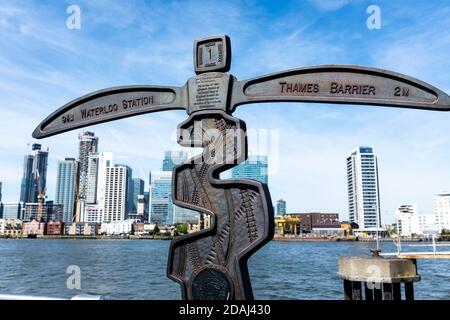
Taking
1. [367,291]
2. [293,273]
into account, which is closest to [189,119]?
[367,291]

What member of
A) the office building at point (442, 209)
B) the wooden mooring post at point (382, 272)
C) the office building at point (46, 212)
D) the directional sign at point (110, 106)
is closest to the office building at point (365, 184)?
the office building at point (442, 209)

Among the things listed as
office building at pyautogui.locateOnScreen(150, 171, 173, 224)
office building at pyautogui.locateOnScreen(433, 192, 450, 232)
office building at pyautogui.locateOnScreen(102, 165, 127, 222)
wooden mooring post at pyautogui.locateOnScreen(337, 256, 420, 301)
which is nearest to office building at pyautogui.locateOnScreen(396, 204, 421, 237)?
office building at pyautogui.locateOnScreen(433, 192, 450, 232)

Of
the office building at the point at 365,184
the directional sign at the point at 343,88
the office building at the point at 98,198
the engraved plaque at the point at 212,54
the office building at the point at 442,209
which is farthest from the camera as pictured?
the office building at the point at 98,198

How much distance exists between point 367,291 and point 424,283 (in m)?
14.4

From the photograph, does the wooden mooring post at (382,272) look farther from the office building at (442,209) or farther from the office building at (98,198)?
the office building at (98,198)

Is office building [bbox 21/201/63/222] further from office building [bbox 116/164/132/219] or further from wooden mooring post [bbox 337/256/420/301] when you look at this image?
wooden mooring post [bbox 337/256/420/301]

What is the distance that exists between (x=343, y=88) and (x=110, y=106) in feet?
11.8

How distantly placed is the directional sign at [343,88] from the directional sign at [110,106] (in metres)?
1.12

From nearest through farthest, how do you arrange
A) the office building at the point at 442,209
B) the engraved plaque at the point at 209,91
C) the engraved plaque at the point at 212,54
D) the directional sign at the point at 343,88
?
the directional sign at the point at 343,88
the engraved plaque at the point at 209,91
the engraved plaque at the point at 212,54
the office building at the point at 442,209

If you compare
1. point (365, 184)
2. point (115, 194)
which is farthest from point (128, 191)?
point (365, 184)

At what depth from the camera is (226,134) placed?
5.68 meters

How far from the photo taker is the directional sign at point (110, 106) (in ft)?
20.4

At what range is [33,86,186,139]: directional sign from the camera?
6.21 m

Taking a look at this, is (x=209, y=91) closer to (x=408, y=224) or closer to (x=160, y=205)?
(x=408, y=224)
